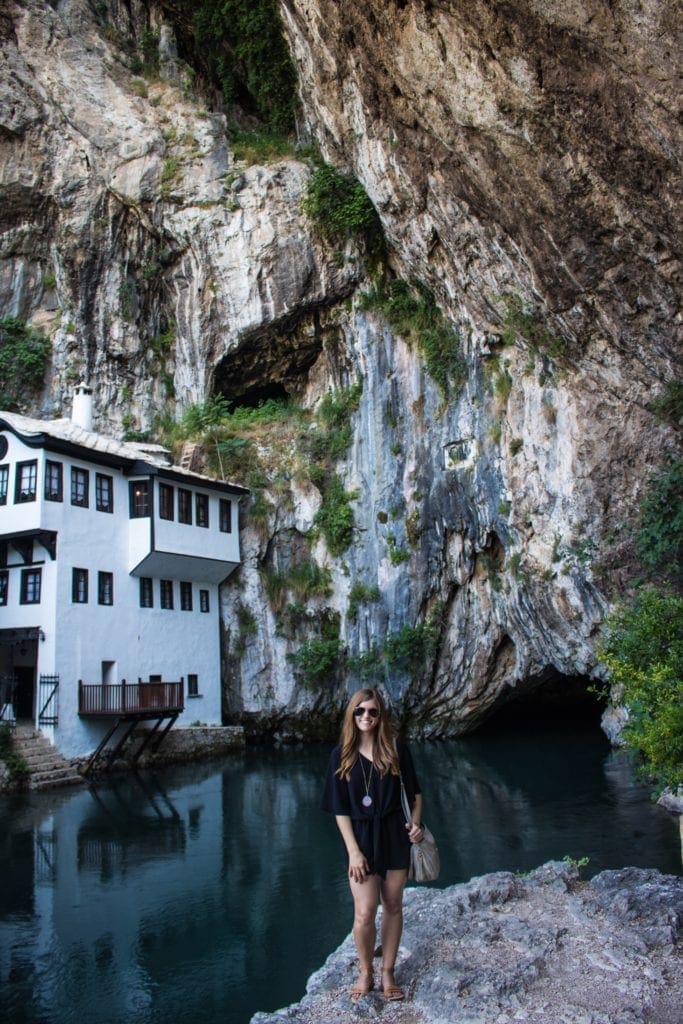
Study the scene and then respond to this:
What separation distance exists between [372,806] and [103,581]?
2103 centimetres

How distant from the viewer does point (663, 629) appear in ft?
37.1

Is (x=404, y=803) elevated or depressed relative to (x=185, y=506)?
depressed

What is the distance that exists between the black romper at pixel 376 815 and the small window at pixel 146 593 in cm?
2172

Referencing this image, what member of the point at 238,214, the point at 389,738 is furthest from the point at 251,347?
the point at 389,738

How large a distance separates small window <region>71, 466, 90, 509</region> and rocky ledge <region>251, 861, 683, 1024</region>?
60.6 feet

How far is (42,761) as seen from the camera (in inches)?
848

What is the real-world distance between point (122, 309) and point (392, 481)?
44.6 feet

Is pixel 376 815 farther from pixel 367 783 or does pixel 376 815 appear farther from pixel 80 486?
pixel 80 486

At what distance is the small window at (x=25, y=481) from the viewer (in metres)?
23.8

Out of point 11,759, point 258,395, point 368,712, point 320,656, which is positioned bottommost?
point 11,759

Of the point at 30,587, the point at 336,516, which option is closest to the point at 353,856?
the point at 30,587

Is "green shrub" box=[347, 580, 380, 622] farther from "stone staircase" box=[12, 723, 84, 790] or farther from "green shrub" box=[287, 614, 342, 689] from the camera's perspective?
"stone staircase" box=[12, 723, 84, 790]

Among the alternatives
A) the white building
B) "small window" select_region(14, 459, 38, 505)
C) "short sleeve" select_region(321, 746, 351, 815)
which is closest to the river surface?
the white building

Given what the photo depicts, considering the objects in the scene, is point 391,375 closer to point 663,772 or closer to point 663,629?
point 663,629
